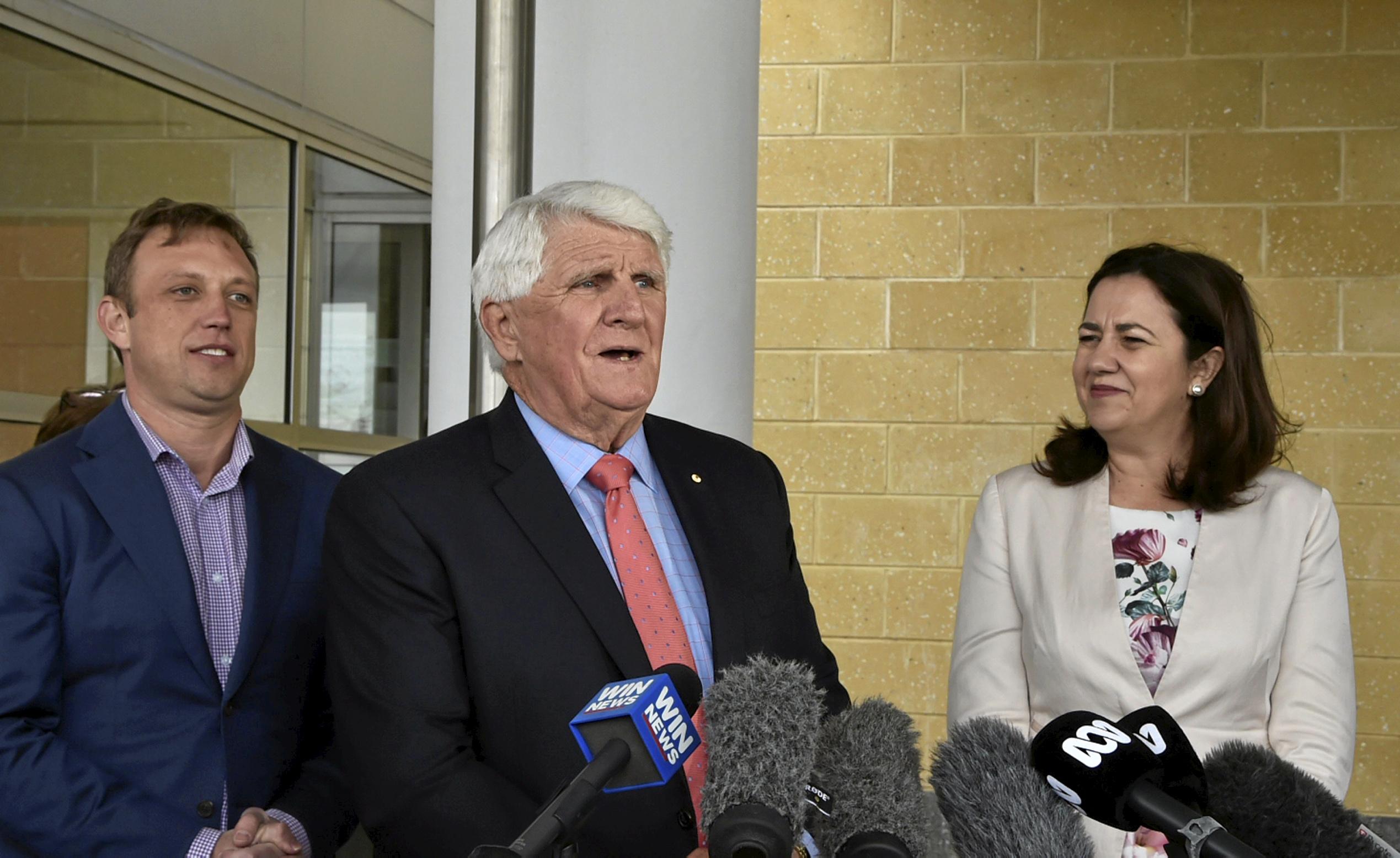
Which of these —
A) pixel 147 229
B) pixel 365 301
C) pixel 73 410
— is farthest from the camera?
pixel 365 301

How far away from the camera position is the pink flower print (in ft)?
7.87

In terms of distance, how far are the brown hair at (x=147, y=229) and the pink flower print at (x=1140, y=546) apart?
1597 mm

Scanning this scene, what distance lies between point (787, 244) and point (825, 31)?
0.69 meters

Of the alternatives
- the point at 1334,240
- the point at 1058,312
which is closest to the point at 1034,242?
the point at 1058,312

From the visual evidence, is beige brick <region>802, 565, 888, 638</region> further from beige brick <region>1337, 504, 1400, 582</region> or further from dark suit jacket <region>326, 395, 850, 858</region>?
dark suit jacket <region>326, 395, 850, 858</region>

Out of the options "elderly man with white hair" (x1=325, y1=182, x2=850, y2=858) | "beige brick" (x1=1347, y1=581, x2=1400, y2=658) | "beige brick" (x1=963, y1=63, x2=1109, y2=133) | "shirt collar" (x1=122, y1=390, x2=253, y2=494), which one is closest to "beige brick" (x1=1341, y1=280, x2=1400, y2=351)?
A: "beige brick" (x1=1347, y1=581, x2=1400, y2=658)

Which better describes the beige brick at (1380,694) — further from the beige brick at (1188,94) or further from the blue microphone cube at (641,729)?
the blue microphone cube at (641,729)

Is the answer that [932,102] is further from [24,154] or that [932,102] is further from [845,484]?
[24,154]

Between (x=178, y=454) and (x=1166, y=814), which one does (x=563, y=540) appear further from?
(x=1166, y=814)

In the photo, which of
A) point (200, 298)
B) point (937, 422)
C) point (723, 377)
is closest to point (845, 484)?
point (937, 422)

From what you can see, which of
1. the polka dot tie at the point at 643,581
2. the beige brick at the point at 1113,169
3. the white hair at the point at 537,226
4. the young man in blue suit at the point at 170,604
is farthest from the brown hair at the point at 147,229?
the beige brick at the point at 1113,169

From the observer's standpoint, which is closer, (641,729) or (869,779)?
(641,729)

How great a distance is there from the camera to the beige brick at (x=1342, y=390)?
4.11 meters

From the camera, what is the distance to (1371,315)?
4.10 metres
